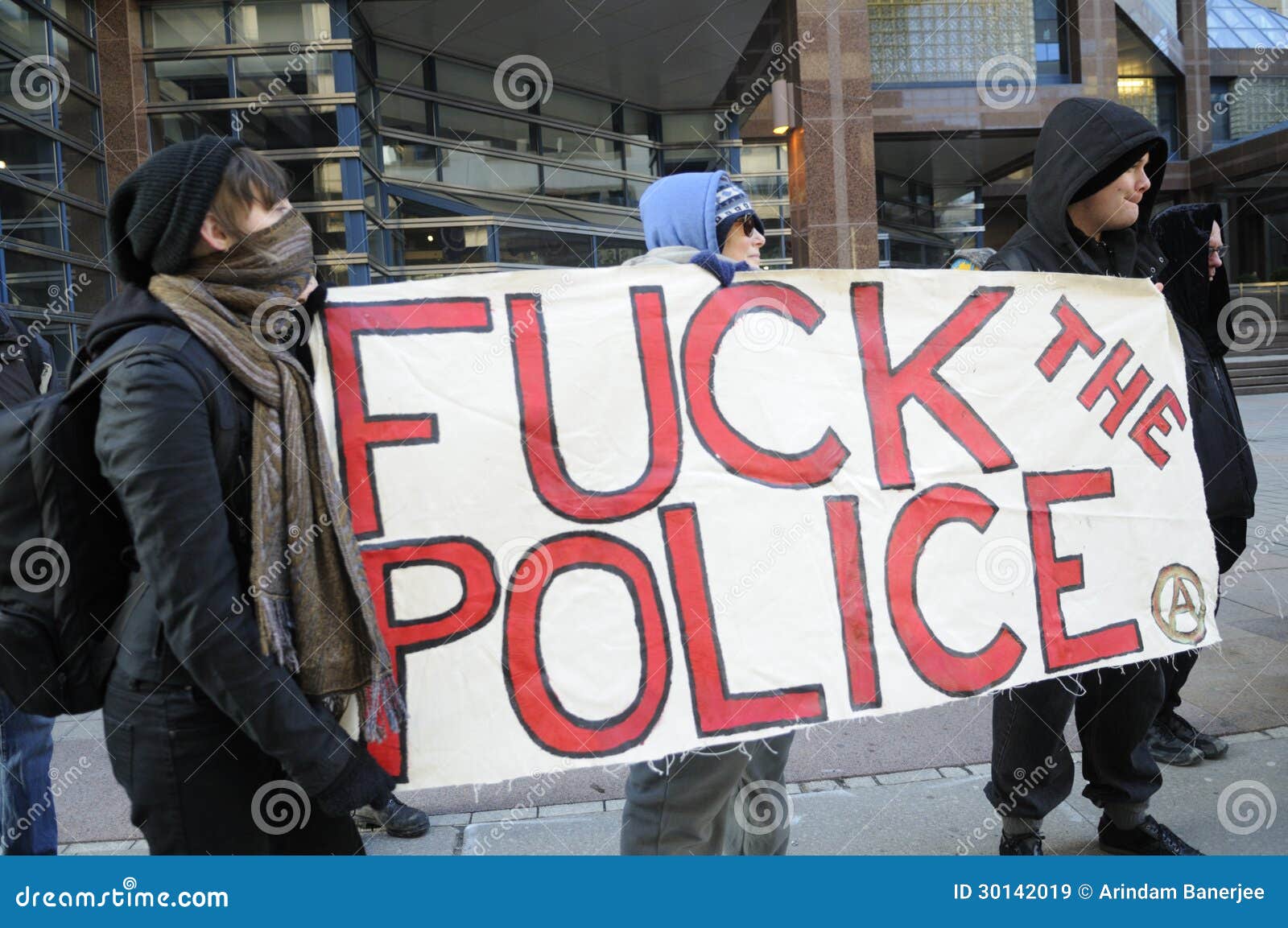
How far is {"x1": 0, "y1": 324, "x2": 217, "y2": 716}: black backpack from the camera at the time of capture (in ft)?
5.61

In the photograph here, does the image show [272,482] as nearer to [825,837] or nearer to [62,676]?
[62,676]

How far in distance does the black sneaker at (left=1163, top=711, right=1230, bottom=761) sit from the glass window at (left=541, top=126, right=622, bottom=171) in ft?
39.7

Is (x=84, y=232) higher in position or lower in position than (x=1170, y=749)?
higher

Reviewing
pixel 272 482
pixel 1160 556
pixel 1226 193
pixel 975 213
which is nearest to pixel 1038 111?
pixel 975 213

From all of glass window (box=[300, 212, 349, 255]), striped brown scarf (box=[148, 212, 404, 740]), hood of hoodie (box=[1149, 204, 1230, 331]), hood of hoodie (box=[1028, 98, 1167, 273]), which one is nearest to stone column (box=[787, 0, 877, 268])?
glass window (box=[300, 212, 349, 255])

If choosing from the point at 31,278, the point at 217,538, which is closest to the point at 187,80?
the point at 31,278

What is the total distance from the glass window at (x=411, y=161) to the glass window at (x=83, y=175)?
3413mm

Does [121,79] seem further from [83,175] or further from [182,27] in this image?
[83,175]

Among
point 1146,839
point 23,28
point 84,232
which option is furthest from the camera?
point 84,232

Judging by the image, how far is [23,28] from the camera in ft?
29.6

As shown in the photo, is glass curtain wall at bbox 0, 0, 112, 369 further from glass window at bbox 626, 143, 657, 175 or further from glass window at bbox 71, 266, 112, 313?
glass window at bbox 626, 143, 657, 175

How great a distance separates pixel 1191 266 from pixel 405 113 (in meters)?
11.1

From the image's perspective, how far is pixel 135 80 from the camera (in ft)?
34.8

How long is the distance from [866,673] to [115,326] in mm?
1838
